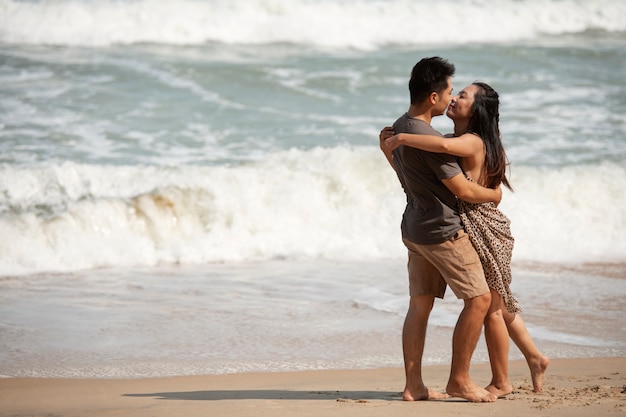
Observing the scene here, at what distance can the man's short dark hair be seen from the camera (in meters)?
4.11

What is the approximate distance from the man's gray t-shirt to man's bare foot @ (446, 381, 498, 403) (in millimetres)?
718

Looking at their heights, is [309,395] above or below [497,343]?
below

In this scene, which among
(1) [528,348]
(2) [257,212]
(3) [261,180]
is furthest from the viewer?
(3) [261,180]

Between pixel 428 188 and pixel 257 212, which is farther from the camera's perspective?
pixel 257 212

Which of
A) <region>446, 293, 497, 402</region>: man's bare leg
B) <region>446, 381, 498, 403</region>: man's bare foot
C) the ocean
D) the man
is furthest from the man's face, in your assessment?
the ocean

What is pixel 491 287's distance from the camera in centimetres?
432

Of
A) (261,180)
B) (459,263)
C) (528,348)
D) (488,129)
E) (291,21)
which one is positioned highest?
(291,21)

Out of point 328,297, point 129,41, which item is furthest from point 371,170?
point 129,41

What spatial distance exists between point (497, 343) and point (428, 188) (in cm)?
84

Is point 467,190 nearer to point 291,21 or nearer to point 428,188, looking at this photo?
point 428,188

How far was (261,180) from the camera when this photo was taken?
32.8 feet

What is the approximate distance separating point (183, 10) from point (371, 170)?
8.71 metres

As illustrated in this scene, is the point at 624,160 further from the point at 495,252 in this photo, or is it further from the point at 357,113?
the point at 495,252

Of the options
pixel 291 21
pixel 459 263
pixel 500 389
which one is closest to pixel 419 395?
pixel 500 389
